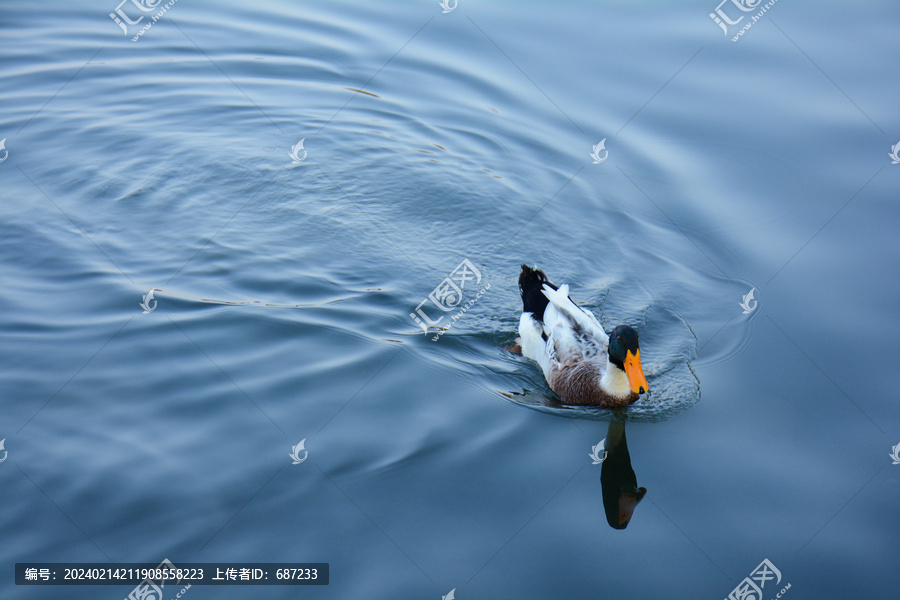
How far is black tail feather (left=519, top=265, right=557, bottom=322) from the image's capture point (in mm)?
8070

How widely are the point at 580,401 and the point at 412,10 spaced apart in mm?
9459

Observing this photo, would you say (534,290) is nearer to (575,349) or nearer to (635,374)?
(575,349)

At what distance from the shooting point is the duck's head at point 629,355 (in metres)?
6.59

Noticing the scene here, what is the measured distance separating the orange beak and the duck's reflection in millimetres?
477

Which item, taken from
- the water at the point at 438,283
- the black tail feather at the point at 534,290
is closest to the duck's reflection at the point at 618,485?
the water at the point at 438,283

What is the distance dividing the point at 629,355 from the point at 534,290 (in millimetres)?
1669

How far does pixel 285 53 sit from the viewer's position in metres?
13.4

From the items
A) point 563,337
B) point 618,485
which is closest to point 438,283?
point 563,337

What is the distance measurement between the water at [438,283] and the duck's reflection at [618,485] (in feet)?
0.14

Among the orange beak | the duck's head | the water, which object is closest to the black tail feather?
the water

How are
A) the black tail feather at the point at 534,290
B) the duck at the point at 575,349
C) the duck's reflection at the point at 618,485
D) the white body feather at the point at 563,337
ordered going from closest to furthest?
the duck's reflection at the point at 618,485
the duck at the point at 575,349
the white body feather at the point at 563,337
the black tail feather at the point at 534,290

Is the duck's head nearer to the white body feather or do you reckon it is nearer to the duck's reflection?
the white body feather

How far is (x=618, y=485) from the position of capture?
6109 millimetres

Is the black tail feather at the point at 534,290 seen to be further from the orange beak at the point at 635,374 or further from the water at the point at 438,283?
the orange beak at the point at 635,374
